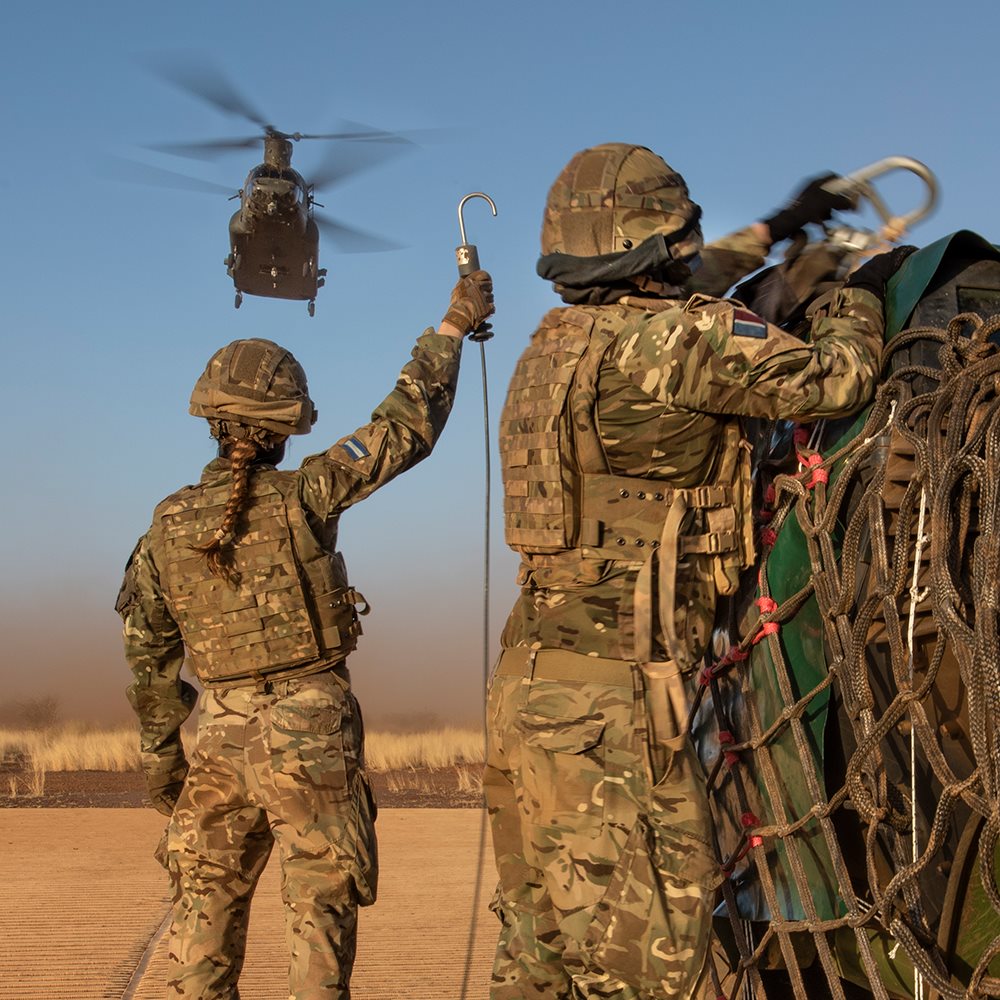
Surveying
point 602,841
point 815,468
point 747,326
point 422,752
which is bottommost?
point 422,752

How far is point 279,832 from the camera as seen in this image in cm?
442

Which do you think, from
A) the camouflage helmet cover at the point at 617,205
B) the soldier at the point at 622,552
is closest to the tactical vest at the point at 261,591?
the soldier at the point at 622,552

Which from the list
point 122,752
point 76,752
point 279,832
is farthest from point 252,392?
point 76,752

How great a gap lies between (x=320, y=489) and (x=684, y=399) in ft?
5.40

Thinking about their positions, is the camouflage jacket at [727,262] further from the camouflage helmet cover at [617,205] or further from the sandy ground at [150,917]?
the sandy ground at [150,917]

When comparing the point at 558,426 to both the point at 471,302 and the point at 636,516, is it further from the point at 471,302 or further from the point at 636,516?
the point at 471,302

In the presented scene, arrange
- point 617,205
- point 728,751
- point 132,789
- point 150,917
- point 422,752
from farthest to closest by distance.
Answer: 1. point 422,752
2. point 132,789
3. point 150,917
4. point 728,751
5. point 617,205

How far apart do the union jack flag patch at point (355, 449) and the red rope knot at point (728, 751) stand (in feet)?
4.96

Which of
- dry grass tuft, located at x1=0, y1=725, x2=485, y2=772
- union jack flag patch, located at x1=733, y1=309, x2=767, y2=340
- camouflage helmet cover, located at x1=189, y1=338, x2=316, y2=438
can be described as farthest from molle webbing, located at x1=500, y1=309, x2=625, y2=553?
dry grass tuft, located at x1=0, y1=725, x2=485, y2=772

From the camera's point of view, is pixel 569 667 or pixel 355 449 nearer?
pixel 569 667

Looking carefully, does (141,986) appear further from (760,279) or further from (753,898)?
(760,279)

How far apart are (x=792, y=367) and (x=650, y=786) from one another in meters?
1.06

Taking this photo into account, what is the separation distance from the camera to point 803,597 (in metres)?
3.67

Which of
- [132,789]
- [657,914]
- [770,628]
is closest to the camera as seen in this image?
[657,914]
